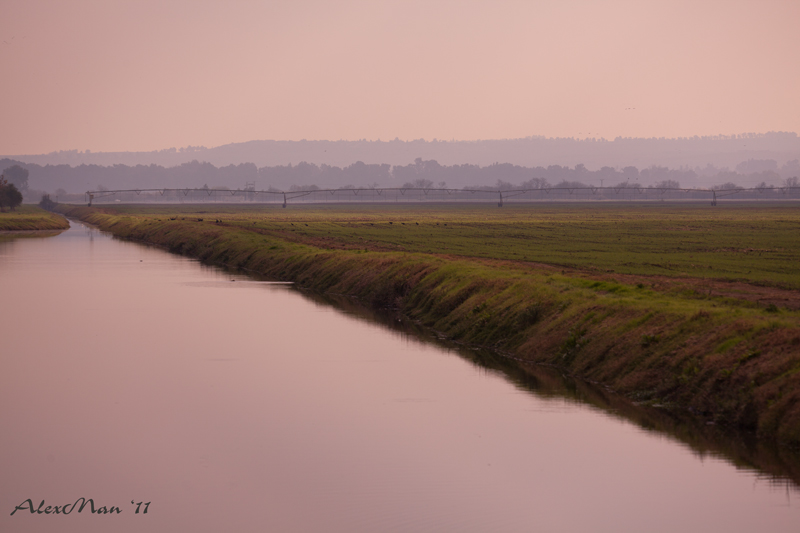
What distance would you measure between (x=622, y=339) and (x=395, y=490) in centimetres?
1256

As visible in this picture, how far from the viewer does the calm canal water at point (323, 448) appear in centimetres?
1566

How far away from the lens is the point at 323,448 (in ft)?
64.5

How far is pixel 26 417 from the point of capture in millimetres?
22516

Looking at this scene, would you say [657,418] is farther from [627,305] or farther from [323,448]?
[323,448]

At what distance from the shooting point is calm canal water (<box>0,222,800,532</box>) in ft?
51.4

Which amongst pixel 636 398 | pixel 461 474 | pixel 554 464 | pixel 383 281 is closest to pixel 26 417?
pixel 461 474

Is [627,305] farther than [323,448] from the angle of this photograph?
Yes
